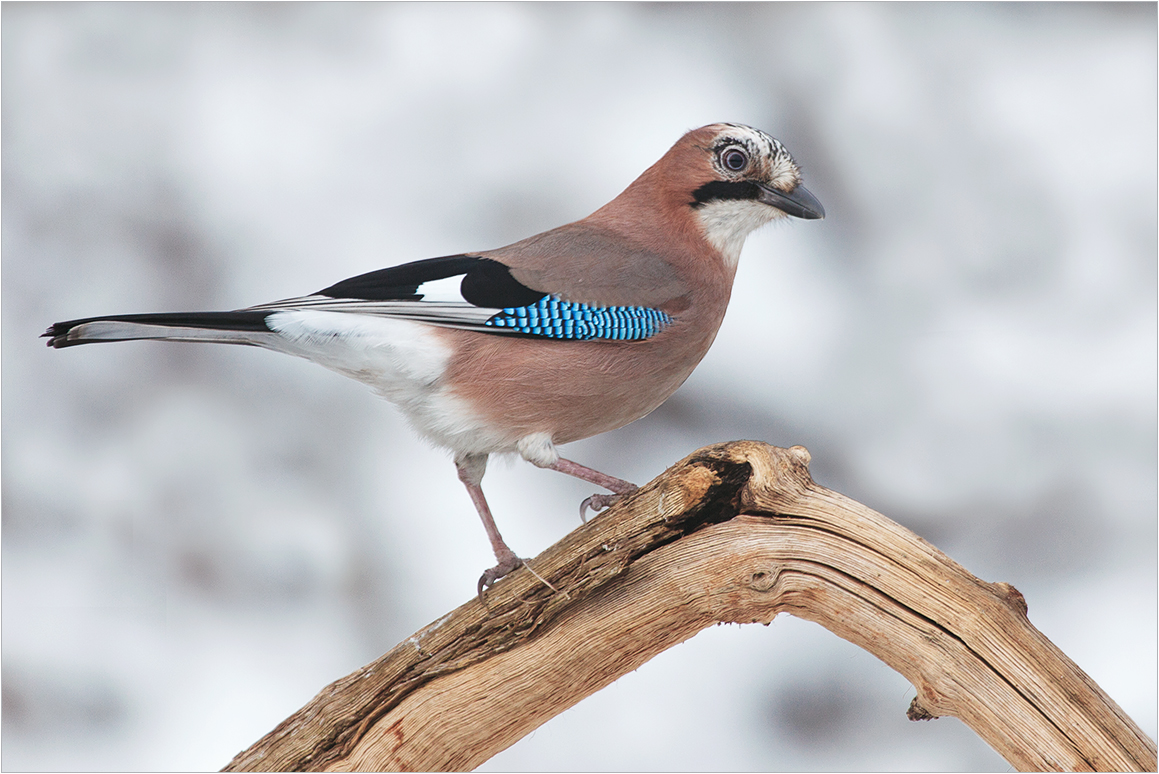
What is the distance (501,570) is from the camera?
2408mm

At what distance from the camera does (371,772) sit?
2.29 m

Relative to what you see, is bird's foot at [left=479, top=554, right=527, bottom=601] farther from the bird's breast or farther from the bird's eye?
the bird's eye

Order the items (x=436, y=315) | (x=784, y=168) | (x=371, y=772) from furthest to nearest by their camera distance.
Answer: (x=784, y=168) → (x=436, y=315) → (x=371, y=772)

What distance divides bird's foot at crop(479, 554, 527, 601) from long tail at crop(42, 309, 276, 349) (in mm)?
795

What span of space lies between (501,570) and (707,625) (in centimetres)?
50

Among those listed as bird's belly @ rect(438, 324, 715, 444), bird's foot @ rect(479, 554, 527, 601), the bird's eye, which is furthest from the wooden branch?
the bird's eye

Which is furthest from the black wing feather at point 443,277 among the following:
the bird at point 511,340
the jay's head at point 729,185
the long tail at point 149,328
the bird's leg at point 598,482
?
the jay's head at point 729,185

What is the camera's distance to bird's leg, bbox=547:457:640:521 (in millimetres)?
2359

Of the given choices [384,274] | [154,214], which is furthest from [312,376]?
[384,274]

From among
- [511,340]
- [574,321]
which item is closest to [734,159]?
[574,321]

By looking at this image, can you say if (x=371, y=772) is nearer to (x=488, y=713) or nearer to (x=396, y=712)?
(x=396, y=712)

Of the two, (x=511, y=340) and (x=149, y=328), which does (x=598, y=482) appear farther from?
(x=149, y=328)

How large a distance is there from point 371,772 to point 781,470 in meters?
1.13

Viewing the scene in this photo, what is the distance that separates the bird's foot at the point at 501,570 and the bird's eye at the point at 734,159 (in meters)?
1.17
